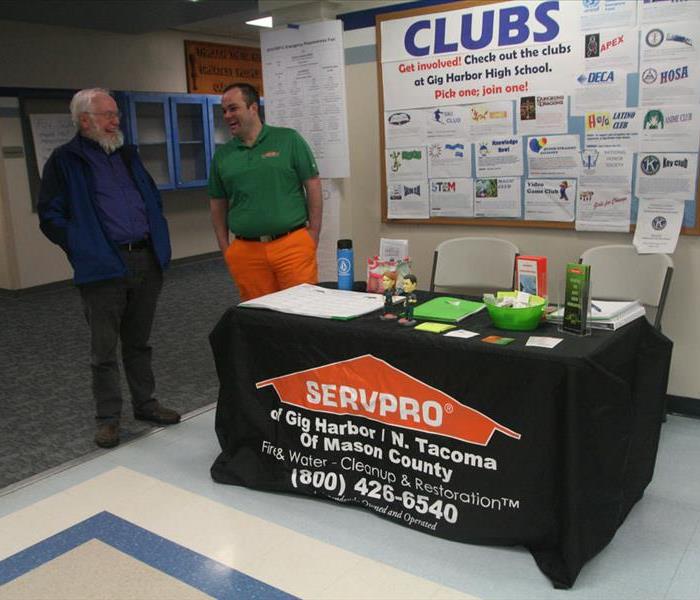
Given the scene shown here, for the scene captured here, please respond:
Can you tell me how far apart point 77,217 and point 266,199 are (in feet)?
2.87

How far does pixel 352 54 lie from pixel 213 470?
2492 millimetres

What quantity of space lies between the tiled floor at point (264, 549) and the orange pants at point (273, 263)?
3.40 feet

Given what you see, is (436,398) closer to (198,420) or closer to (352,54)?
(198,420)

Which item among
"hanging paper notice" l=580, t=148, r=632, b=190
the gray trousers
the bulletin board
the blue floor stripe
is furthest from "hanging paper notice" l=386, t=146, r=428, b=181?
the blue floor stripe

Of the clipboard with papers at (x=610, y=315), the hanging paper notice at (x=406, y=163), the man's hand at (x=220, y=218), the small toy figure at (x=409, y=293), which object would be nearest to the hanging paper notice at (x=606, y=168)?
the hanging paper notice at (x=406, y=163)

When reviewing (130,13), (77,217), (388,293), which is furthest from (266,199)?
(130,13)

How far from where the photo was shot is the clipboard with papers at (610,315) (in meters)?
2.24

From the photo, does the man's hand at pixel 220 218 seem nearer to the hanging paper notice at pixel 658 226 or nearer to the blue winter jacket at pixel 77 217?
the blue winter jacket at pixel 77 217

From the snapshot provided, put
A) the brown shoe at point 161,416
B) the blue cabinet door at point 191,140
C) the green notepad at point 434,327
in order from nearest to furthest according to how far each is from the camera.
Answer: the green notepad at point 434,327 < the brown shoe at point 161,416 < the blue cabinet door at point 191,140

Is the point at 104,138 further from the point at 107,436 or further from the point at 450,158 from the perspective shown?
the point at 450,158

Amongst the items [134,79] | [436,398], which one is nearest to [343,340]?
[436,398]

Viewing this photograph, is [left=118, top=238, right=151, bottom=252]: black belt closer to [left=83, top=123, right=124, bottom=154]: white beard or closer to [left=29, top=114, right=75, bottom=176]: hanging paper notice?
[left=83, top=123, right=124, bottom=154]: white beard

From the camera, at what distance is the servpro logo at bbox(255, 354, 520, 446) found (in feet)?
7.37

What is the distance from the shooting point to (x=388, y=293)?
8.87 ft
